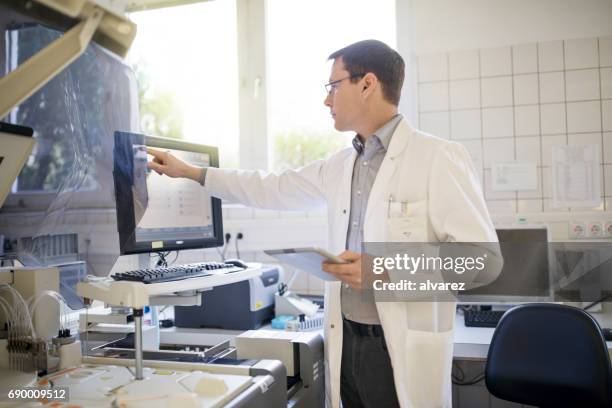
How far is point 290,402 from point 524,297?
53.0 inches

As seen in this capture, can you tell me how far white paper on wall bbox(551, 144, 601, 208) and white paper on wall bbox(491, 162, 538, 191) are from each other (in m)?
0.10

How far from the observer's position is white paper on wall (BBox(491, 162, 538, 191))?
8.04 feet

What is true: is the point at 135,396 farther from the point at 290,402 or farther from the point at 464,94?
the point at 464,94

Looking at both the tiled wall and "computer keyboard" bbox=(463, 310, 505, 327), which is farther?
the tiled wall

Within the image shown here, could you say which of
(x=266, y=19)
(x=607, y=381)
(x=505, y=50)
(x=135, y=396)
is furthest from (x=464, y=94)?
(x=135, y=396)

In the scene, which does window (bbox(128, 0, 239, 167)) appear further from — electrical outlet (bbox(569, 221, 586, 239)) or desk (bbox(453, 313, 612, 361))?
electrical outlet (bbox(569, 221, 586, 239))

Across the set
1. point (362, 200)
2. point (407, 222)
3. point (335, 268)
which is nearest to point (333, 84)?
point (362, 200)

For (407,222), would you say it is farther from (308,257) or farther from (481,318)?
(481,318)

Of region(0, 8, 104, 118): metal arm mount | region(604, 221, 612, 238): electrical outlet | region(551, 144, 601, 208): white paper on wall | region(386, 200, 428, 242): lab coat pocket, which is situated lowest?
region(604, 221, 612, 238): electrical outlet

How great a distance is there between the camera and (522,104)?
2.47m

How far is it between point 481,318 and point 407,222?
914 mm

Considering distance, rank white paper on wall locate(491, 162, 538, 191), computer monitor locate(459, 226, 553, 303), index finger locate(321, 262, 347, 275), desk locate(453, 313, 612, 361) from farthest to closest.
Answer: white paper on wall locate(491, 162, 538, 191)
computer monitor locate(459, 226, 553, 303)
desk locate(453, 313, 612, 361)
index finger locate(321, 262, 347, 275)

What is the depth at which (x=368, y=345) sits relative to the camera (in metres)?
1.50

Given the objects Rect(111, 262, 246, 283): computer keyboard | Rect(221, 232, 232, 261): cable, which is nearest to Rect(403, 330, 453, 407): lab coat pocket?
Rect(111, 262, 246, 283): computer keyboard
